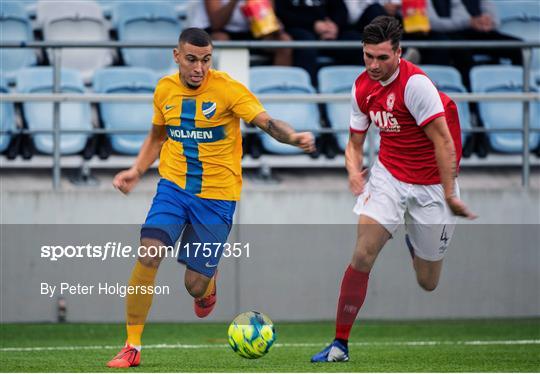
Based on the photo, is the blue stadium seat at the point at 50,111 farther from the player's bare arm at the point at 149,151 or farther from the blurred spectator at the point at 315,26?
the player's bare arm at the point at 149,151

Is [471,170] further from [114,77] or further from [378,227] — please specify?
[378,227]

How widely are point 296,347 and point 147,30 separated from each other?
5282 mm

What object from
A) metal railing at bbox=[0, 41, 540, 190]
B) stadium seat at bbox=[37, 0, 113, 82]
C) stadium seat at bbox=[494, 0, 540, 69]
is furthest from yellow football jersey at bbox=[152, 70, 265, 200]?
stadium seat at bbox=[494, 0, 540, 69]

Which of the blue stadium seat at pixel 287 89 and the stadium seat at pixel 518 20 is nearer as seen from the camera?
the blue stadium seat at pixel 287 89

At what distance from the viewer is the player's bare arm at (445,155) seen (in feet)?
26.2

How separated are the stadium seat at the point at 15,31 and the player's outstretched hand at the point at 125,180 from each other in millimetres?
5266

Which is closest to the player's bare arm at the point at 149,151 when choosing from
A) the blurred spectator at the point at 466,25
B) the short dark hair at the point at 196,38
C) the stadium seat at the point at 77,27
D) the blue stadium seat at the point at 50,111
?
the short dark hair at the point at 196,38

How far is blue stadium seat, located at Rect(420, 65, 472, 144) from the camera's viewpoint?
13.0 m

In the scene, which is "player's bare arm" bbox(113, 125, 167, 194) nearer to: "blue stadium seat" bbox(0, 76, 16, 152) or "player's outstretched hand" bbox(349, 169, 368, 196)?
"player's outstretched hand" bbox(349, 169, 368, 196)

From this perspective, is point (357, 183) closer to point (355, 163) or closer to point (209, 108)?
point (355, 163)

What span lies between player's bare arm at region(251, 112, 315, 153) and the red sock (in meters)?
1.05

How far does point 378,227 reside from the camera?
8328 mm

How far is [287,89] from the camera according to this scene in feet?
41.7

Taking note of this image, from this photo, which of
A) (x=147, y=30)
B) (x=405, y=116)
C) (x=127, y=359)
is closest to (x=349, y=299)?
(x=405, y=116)
